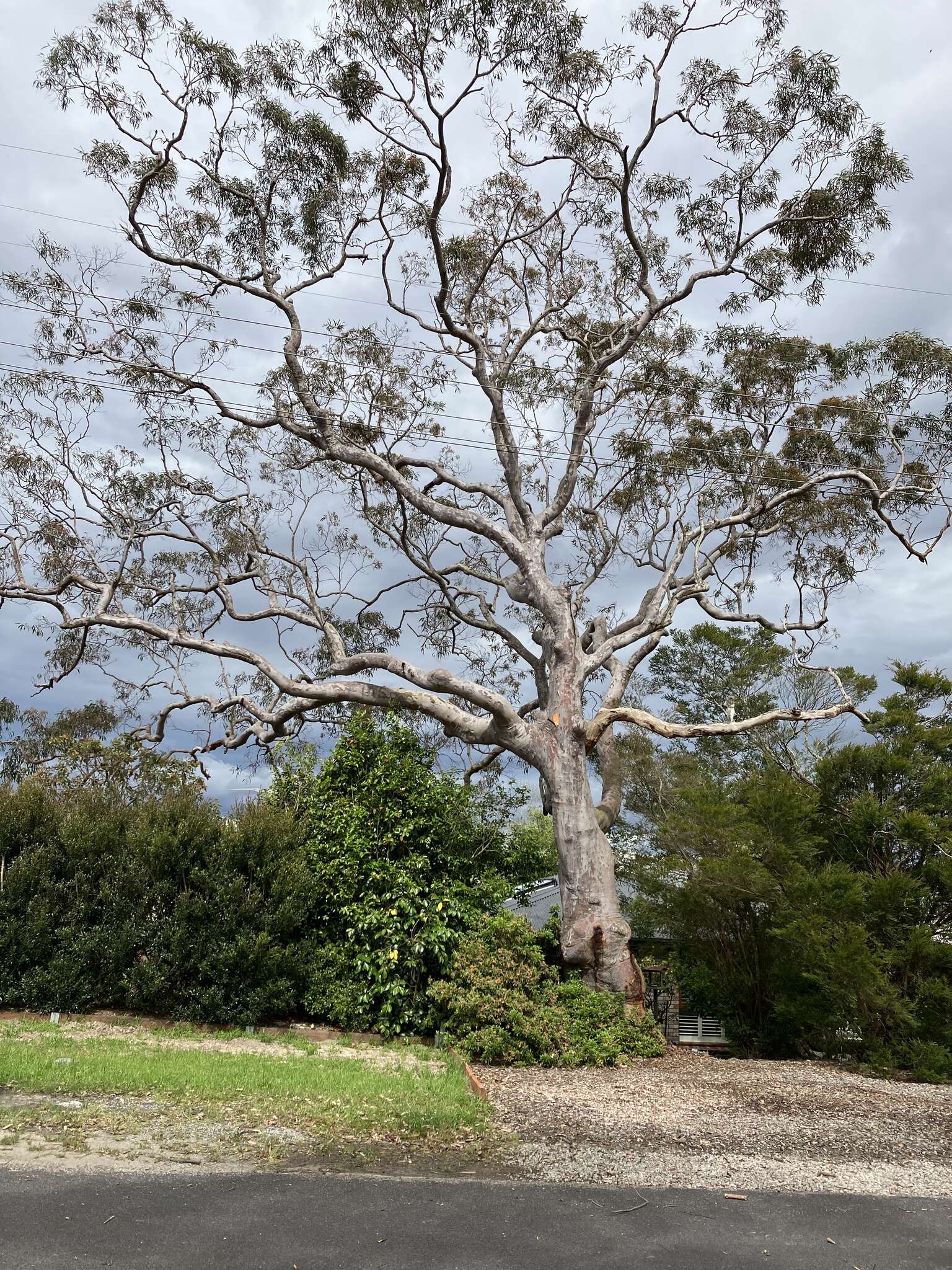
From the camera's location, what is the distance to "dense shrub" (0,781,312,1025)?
11.0 metres

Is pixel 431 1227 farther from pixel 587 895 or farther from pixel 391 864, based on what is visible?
pixel 587 895

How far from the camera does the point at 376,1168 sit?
5793 mm

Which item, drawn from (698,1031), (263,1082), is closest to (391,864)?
(263,1082)

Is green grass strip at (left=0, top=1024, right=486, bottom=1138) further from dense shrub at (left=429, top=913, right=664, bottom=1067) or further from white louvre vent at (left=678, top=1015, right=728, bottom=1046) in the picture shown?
white louvre vent at (left=678, top=1015, right=728, bottom=1046)

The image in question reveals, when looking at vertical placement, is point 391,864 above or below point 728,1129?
above

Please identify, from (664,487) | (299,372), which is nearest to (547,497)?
(664,487)

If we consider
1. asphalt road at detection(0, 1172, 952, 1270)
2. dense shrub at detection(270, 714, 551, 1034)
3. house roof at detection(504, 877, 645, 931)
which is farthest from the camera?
house roof at detection(504, 877, 645, 931)

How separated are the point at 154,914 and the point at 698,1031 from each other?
13.9 m

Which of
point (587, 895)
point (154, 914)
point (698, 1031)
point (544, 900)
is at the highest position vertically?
point (544, 900)

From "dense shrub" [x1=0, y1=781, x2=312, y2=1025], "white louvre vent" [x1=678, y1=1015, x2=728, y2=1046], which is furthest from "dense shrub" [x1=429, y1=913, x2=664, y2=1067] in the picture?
"white louvre vent" [x1=678, y1=1015, x2=728, y2=1046]

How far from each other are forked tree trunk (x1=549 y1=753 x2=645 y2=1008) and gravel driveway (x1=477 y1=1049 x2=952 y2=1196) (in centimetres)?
189

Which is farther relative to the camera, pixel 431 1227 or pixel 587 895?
pixel 587 895

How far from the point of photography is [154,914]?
11.4 m

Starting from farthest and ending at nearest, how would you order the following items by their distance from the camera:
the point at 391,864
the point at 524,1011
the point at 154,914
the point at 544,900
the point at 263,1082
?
the point at 544,900 < the point at 391,864 < the point at 154,914 < the point at 524,1011 < the point at 263,1082
